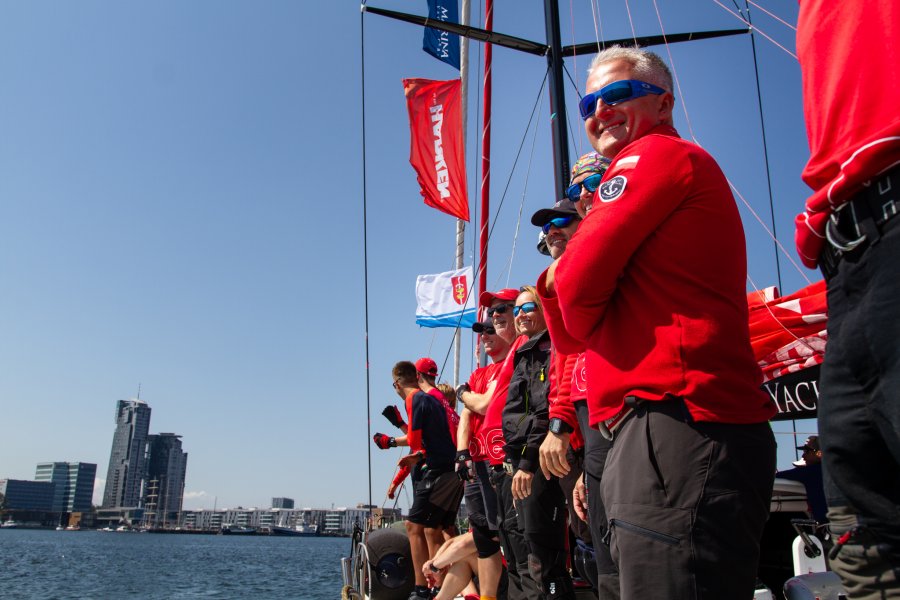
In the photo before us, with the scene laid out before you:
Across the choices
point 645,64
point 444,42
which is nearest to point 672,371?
point 645,64

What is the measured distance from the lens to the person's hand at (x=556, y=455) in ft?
7.15

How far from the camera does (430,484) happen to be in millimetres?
5758

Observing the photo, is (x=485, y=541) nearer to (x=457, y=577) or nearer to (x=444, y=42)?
(x=457, y=577)

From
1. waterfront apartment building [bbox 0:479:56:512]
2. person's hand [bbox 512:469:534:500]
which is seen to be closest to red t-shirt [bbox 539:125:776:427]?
person's hand [bbox 512:469:534:500]

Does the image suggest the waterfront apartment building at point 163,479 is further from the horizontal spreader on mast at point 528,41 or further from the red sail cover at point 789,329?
the red sail cover at point 789,329

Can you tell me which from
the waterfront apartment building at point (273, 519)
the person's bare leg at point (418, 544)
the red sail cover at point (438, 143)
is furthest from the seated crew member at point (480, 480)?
the waterfront apartment building at point (273, 519)

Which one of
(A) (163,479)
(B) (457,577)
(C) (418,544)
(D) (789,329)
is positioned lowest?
(B) (457,577)

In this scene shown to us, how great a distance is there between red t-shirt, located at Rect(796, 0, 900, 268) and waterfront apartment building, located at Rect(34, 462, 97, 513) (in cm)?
20852

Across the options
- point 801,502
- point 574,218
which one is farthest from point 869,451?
point 801,502

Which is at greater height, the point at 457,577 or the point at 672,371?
the point at 672,371

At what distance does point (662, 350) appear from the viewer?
4.53 feet

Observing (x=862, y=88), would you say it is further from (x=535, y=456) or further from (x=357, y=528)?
(x=357, y=528)

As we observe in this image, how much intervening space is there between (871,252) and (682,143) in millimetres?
591

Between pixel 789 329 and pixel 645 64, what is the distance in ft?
10.4
